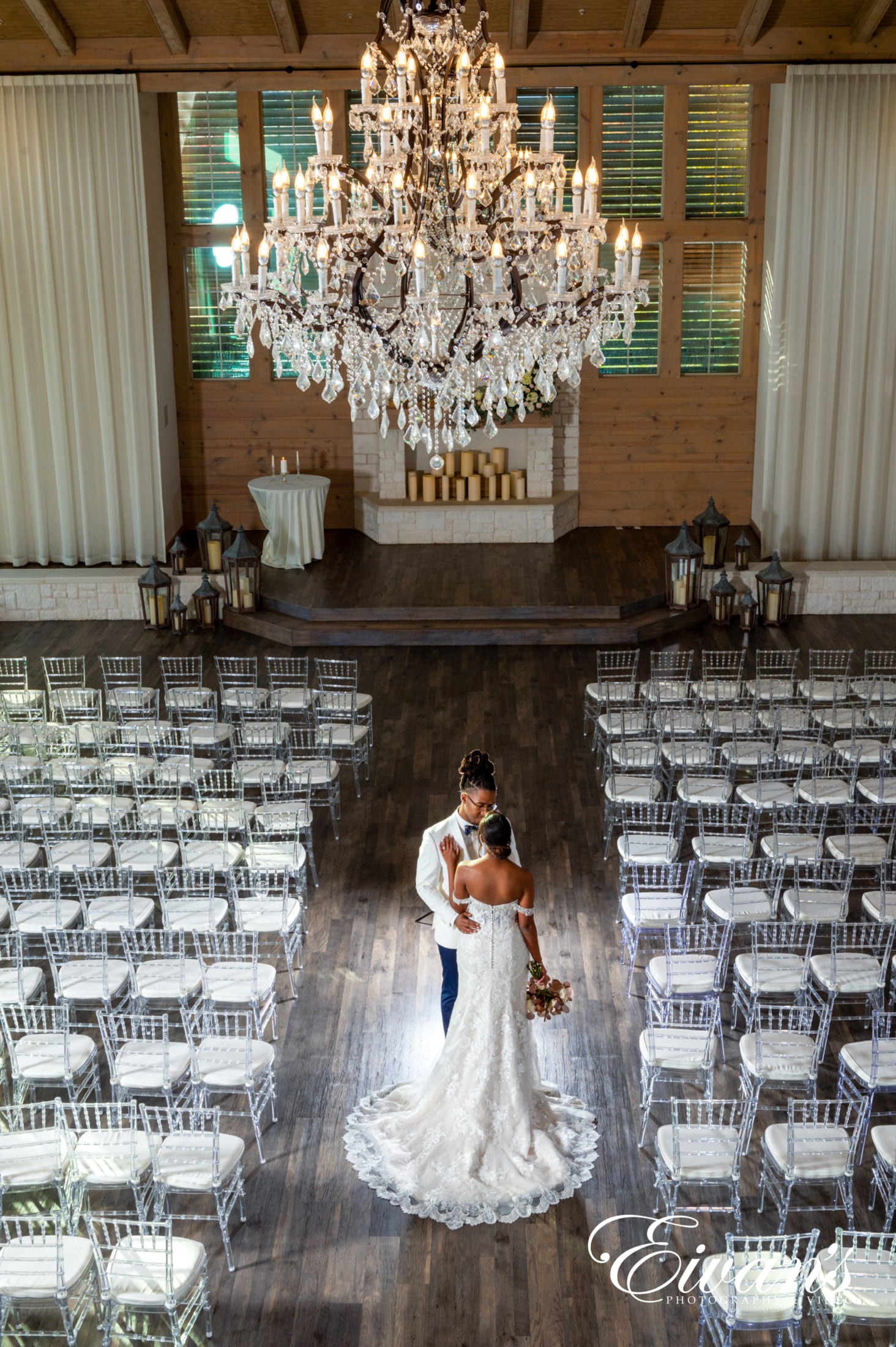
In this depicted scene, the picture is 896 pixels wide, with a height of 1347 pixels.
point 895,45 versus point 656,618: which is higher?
point 895,45

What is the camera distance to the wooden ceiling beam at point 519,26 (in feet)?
44.9

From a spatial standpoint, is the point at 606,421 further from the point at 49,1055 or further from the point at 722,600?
the point at 49,1055

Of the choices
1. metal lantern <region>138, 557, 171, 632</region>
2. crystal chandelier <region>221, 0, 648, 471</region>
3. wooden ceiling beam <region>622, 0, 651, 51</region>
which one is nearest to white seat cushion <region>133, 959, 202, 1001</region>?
crystal chandelier <region>221, 0, 648, 471</region>

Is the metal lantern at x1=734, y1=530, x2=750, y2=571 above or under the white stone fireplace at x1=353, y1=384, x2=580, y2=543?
under

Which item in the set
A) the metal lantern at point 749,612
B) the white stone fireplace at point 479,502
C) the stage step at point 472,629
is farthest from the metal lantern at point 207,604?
the metal lantern at point 749,612

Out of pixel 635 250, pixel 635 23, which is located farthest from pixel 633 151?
pixel 635 250

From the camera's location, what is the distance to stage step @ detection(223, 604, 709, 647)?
14.5 meters

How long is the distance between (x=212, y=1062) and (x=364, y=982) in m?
1.71

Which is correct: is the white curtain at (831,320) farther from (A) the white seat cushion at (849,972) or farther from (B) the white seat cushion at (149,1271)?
(B) the white seat cushion at (149,1271)

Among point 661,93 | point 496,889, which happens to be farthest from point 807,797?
point 661,93

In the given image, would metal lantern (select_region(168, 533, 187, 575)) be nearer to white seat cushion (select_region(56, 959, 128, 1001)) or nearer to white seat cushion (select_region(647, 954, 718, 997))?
white seat cushion (select_region(56, 959, 128, 1001))

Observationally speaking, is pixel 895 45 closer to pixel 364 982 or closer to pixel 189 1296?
pixel 364 982

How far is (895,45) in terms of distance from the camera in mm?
14750

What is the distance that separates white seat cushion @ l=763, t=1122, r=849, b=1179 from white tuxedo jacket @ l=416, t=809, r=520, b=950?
165 centimetres
